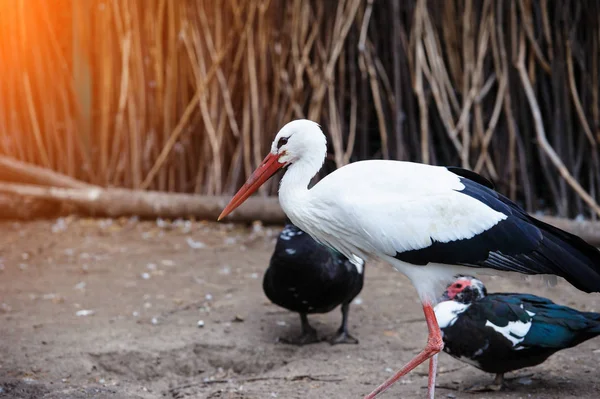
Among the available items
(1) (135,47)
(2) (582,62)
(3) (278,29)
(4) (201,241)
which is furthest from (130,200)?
(2) (582,62)

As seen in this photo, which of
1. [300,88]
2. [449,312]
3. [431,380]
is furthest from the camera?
[300,88]

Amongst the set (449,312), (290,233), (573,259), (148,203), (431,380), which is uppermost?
(573,259)

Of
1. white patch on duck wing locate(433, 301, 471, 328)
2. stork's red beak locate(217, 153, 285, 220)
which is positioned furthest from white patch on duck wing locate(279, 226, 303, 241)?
white patch on duck wing locate(433, 301, 471, 328)

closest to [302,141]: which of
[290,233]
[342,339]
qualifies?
[290,233]

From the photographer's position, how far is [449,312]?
12.1ft

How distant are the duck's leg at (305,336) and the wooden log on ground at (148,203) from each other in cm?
189

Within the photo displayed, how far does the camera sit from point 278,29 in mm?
6453

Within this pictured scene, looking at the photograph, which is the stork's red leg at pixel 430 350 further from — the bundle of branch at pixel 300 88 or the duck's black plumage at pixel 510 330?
the bundle of branch at pixel 300 88

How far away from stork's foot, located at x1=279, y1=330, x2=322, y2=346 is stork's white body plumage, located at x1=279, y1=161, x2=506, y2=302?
1.12 metres

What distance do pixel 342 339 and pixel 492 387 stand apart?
1006 mm

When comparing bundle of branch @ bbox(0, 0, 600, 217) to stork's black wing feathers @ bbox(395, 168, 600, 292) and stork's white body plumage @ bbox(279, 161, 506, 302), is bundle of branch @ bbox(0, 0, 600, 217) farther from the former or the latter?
stork's white body plumage @ bbox(279, 161, 506, 302)

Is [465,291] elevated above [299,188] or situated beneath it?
situated beneath

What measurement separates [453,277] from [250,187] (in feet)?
3.31

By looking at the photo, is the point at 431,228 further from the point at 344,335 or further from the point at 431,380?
the point at 344,335
